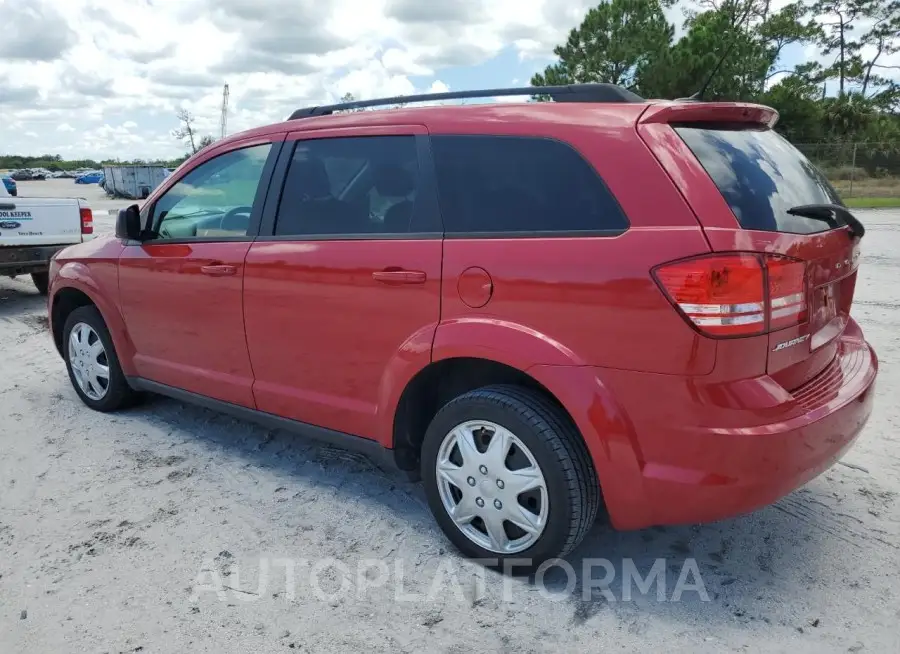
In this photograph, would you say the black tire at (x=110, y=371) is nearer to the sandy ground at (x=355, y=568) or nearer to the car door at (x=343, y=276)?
the sandy ground at (x=355, y=568)

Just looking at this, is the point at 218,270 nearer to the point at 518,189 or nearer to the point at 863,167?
the point at 518,189

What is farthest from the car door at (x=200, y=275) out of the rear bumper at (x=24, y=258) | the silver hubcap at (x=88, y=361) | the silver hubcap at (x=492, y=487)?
the rear bumper at (x=24, y=258)

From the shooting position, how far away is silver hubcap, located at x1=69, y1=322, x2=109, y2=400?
4895mm

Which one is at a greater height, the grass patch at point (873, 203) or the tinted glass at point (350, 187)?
the tinted glass at point (350, 187)

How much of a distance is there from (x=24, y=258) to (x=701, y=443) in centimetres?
868

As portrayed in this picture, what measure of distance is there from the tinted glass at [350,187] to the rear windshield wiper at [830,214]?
150 cm

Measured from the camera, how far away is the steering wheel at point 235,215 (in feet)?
12.5

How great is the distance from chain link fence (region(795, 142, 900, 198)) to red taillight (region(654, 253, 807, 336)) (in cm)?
2864

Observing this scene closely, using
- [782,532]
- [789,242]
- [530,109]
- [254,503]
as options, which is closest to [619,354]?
[789,242]

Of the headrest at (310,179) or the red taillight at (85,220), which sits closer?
the headrest at (310,179)

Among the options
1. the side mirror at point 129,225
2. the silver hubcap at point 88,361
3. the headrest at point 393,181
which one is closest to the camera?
the headrest at point 393,181

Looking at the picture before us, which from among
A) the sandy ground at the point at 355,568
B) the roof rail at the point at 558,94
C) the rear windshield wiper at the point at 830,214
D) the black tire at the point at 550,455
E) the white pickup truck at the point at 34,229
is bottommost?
the sandy ground at the point at 355,568

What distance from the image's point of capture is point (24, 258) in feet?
28.7

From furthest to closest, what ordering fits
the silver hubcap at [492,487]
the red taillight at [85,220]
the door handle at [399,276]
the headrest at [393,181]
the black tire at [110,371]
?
1. the red taillight at [85,220]
2. the black tire at [110,371]
3. the headrest at [393,181]
4. the door handle at [399,276]
5. the silver hubcap at [492,487]
